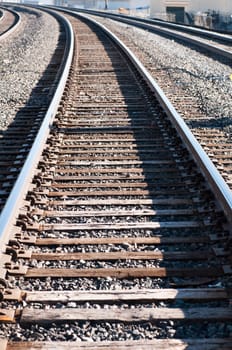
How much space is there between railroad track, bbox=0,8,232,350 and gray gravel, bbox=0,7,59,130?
2.12 meters

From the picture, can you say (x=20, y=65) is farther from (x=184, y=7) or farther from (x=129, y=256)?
(x=184, y=7)

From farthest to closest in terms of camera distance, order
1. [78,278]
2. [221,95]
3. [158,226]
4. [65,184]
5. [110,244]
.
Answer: [221,95], [65,184], [158,226], [110,244], [78,278]

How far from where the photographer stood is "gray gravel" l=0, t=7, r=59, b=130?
29.4 feet

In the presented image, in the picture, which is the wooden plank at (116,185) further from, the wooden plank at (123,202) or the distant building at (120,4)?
the distant building at (120,4)

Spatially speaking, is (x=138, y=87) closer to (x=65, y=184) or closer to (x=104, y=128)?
(x=104, y=128)

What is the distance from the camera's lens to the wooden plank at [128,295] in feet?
10.8

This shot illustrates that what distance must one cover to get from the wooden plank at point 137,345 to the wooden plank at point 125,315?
0.20 metres

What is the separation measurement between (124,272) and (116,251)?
0.33 m

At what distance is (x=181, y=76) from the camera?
1181 centimetres

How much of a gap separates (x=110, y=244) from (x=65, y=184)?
135 centimetres

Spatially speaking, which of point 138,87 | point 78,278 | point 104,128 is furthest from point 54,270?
point 138,87

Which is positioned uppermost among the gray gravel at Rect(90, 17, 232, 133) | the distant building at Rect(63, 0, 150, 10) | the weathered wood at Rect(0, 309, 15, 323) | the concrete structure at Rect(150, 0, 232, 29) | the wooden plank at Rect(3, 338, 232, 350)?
the distant building at Rect(63, 0, 150, 10)

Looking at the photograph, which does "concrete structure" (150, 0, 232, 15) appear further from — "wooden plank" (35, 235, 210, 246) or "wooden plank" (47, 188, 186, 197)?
"wooden plank" (35, 235, 210, 246)

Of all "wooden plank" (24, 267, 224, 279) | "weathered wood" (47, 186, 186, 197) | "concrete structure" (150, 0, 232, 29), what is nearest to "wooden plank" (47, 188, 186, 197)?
"weathered wood" (47, 186, 186, 197)
